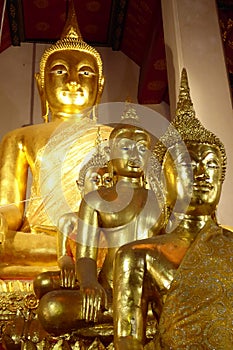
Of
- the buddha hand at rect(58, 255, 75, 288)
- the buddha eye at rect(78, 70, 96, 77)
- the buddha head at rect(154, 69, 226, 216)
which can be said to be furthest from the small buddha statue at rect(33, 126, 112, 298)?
the buddha eye at rect(78, 70, 96, 77)

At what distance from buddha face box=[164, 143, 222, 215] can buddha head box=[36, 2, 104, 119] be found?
4.79ft

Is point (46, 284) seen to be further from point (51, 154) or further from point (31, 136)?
point (31, 136)

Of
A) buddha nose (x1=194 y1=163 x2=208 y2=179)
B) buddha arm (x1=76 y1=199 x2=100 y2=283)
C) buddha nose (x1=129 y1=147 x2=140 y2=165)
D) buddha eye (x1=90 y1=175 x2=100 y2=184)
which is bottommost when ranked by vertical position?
buddha arm (x1=76 y1=199 x2=100 y2=283)

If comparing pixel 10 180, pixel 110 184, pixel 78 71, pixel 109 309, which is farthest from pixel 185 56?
pixel 109 309

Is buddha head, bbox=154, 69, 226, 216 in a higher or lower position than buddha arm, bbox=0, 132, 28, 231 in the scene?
higher

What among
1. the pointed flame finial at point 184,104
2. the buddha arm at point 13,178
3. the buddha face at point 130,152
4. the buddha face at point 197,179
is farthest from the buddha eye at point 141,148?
the buddha arm at point 13,178

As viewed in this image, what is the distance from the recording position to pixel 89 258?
151 cm

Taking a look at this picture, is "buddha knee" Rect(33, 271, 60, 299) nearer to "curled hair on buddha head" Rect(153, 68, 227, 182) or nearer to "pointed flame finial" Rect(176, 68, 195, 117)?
"curled hair on buddha head" Rect(153, 68, 227, 182)

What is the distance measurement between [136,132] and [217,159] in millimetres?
465

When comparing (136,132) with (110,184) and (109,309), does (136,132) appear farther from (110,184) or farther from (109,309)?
(109,309)

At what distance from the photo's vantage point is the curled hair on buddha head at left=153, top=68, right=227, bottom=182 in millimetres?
1328

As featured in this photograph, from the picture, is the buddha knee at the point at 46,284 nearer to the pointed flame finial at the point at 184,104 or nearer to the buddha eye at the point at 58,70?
the pointed flame finial at the point at 184,104

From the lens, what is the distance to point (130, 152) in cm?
170

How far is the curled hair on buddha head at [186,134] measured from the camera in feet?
4.36
